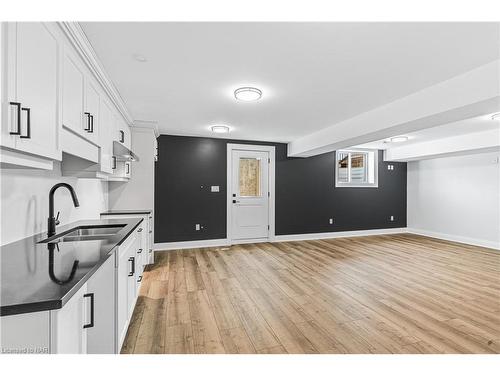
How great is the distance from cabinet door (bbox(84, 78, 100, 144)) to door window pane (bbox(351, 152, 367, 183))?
6407 mm

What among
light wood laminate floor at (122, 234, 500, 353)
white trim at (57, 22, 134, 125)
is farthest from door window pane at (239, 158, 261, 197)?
white trim at (57, 22, 134, 125)

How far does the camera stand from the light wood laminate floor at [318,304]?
2.09 meters

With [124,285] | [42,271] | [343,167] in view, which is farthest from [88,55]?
[343,167]

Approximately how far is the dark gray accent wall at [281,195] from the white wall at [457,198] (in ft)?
1.45

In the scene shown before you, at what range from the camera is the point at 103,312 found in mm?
1668

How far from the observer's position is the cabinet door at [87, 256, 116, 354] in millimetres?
1630

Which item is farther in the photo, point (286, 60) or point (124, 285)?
point (286, 60)

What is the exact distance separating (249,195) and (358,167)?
338 centimetres

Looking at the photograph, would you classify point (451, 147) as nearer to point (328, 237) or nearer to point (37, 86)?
point (328, 237)

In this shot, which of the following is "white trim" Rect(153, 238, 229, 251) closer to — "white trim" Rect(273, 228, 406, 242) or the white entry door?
the white entry door

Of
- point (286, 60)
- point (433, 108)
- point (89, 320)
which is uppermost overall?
point (286, 60)

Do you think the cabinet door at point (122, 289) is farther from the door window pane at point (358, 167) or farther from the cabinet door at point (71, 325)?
the door window pane at point (358, 167)

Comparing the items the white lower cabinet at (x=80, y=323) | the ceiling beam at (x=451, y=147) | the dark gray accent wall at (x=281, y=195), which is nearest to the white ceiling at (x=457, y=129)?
the ceiling beam at (x=451, y=147)
